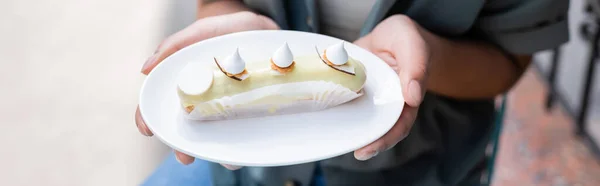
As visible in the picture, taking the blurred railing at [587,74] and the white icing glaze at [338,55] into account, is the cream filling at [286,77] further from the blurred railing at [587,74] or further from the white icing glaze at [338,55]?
the blurred railing at [587,74]

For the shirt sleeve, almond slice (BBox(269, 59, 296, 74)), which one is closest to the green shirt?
the shirt sleeve

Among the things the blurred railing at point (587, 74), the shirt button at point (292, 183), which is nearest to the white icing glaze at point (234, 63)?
the shirt button at point (292, 183)

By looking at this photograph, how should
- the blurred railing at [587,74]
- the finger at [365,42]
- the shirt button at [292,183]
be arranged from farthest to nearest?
1. the blurred railing at [587,74]
2. the shirt button at [292,183]
3. the finger at [365,42]

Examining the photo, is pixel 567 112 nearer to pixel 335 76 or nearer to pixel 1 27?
pixel 335 76

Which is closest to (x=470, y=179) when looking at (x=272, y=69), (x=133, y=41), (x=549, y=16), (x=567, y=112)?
(x=549, y=16)

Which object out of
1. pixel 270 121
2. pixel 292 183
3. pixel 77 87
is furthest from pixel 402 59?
pixel 77 87

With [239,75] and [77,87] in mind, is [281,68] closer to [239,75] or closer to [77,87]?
[239,75]
